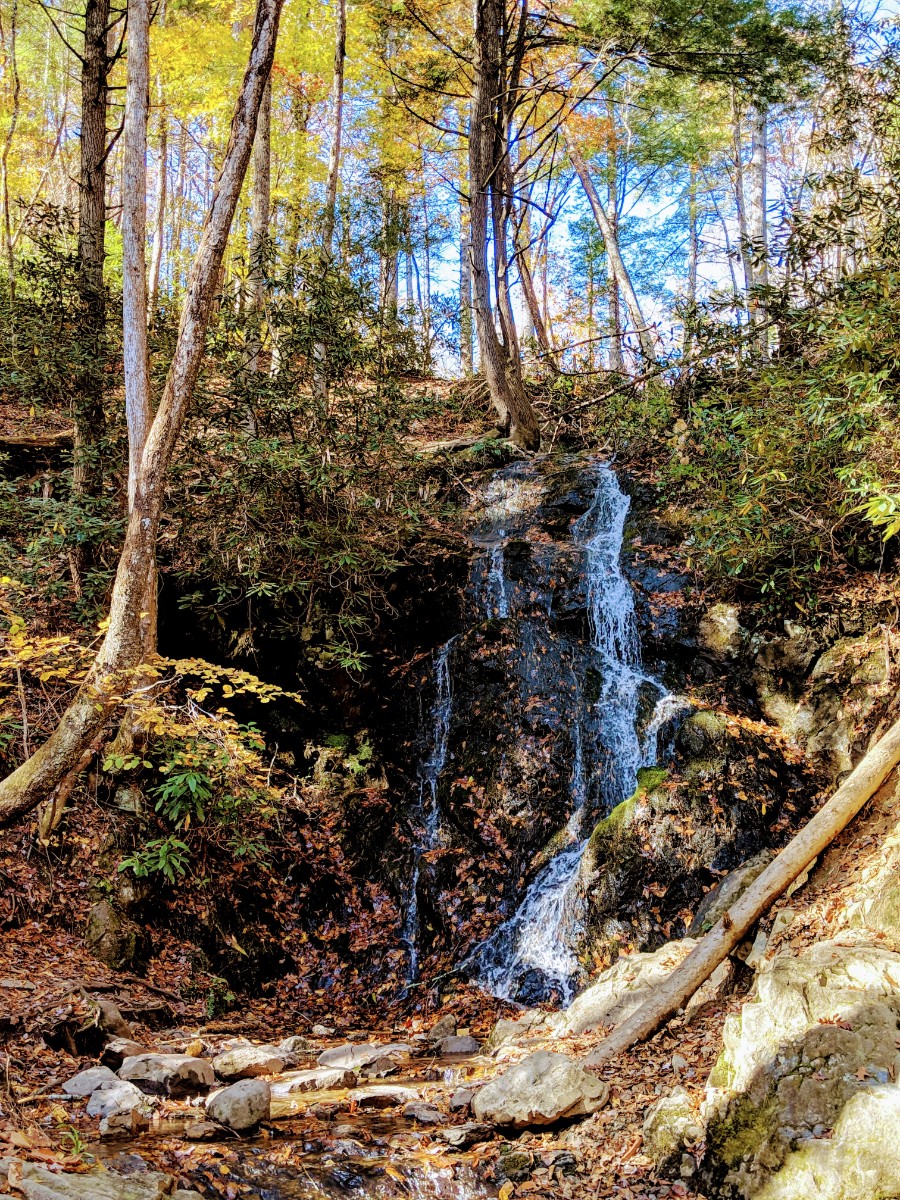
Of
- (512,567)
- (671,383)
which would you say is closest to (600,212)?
(671,383)

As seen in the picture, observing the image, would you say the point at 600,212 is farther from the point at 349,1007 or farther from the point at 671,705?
the point at 349,1007

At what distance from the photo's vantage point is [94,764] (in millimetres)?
6910

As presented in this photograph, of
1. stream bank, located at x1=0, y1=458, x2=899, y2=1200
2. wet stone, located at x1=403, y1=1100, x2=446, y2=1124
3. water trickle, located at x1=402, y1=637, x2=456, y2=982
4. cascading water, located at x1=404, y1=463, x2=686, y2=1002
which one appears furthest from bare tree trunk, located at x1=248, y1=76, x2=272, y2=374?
wet stone, located at x1=403, y1=1100, x2=446, y2=1124

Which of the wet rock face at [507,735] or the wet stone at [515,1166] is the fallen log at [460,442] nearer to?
the wet rock face at [507,735]

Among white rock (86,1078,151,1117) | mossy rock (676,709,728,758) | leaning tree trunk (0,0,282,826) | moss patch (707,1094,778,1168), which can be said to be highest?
leaning tree trunk (0,0,282,826)

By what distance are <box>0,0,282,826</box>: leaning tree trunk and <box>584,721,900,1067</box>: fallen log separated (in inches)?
179

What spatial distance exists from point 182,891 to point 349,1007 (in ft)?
6.18

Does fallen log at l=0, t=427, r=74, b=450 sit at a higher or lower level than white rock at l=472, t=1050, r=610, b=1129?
higher

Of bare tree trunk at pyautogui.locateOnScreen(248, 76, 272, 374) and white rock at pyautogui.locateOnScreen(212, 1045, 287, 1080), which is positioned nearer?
white rock at pyautogui.locateOnScreen(212, 1045, 287, 1080)

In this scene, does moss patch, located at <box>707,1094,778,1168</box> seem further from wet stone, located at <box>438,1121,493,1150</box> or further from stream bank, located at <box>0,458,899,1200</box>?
wet stone, located at <box>438,1121,493,1150</box>

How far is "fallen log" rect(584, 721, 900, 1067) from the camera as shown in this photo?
4426 mm

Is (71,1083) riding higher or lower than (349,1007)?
higher

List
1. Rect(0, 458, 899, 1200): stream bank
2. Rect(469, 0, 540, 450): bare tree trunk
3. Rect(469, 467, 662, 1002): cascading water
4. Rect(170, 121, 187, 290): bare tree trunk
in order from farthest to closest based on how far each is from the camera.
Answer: Rect(170, 121, 187, 290): bare tree trunk
Rect(469, 0, 540, 450): bare tree trunk
Rect(469, 467, 662, 1002): cascading water
Rect(0, 458, 899, 1200): stream bank

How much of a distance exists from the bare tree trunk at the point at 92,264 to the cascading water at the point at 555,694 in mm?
4823
